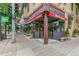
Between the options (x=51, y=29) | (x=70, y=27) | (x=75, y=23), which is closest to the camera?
(x=51, y=29)

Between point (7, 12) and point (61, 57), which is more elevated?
point (7, 12)

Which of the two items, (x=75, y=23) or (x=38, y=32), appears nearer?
(x=38, y=32)

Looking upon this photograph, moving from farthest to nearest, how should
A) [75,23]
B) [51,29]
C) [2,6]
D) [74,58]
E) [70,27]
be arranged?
[75,23] → [70,27] → [51,29] → [2,6] → [74,58]

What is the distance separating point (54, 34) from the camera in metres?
26.2

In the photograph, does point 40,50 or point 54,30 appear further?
point 54,30

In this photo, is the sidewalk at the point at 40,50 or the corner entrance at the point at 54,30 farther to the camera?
the corner entrance at the point at 54,30

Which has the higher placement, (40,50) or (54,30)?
(54,30)

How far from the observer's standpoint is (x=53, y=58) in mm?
10555

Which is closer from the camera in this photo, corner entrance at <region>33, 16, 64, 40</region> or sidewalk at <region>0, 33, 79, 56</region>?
sidewalk at <region>0, 33, 79, 56</region>

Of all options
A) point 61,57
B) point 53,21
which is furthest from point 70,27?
point 61,57

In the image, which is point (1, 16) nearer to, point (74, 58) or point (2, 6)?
point (2, 6)

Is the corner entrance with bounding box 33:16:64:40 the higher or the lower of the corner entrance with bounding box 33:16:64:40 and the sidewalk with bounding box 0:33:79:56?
the higher

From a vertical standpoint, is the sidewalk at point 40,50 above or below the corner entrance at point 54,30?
below

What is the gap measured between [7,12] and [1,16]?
1233mm
